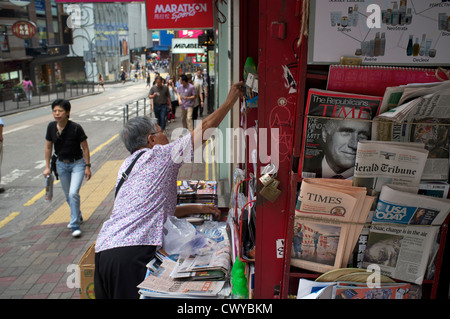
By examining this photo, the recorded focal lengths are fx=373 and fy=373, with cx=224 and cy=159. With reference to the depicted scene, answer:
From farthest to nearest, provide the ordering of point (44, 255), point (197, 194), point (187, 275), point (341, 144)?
point (44, 255) < point (197, 194) < point (187, 275) < point (341, 144)

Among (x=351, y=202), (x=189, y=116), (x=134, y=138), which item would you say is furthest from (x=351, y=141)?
(x=189, y=116)

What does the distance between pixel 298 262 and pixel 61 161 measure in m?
4.45

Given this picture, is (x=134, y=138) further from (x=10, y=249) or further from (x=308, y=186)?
(x=10, y=249)

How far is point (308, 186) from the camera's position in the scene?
1.91m

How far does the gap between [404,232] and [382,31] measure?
40.5 inches

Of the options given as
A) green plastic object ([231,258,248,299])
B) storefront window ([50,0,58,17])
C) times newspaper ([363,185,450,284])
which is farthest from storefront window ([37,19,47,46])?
times newspaper ([363,185,450,284])

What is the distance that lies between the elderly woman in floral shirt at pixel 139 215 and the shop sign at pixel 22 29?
23.1 metres

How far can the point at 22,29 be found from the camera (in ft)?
71.5

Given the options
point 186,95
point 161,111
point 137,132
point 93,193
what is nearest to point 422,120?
point 137,132

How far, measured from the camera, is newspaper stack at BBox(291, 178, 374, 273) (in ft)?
6.25

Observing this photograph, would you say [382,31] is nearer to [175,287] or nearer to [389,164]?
[389,164]

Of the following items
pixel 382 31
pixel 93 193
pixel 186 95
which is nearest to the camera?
pixel 382 31

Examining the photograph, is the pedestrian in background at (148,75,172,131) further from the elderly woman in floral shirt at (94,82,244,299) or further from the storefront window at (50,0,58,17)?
the storefront window at (50,0,58,17)

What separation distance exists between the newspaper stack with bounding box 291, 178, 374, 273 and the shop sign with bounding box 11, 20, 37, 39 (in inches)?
960
